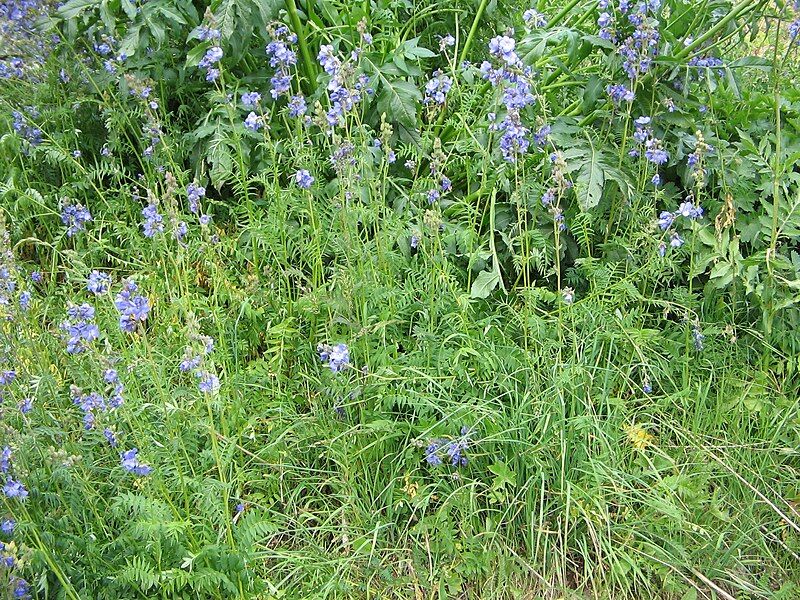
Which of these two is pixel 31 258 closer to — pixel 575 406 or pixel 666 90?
pixel 575 406

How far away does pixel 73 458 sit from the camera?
6.65 ft

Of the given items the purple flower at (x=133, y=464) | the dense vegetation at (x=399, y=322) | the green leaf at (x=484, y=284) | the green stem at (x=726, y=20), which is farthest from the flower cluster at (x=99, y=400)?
the green stem at (x=726, y=20)

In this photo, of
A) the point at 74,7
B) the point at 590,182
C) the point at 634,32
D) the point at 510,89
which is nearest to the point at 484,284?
the point at 590,182

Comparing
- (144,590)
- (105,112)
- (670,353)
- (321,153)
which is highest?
(105,112)

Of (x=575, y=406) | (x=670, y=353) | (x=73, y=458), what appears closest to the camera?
(x=73, y=458)

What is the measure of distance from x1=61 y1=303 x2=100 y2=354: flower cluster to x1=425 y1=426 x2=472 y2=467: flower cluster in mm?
997

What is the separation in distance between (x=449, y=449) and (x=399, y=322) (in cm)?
58

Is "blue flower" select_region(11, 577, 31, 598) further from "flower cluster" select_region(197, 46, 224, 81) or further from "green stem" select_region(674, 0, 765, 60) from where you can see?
"green stem" select_region(674, 0, 765, 60)

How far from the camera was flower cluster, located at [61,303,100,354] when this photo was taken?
81.4 inches

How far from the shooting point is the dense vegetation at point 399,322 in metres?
2.34

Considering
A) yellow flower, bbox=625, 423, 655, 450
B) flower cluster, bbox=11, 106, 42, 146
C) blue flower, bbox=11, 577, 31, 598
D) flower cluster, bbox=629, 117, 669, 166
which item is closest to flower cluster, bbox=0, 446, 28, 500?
blue flower, bbox=11, 577, 31, 598

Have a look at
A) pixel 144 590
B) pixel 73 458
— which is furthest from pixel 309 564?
pixel 73 458

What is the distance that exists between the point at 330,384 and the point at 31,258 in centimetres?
179

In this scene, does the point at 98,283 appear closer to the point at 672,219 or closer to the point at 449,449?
the point at 449,449
